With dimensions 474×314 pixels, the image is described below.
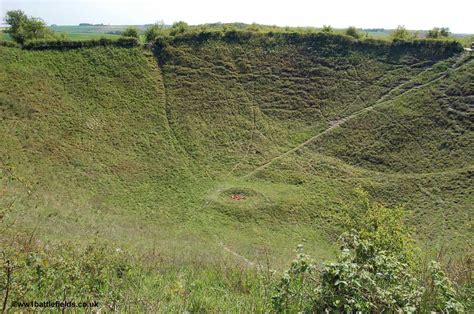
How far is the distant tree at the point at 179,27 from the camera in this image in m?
52.1

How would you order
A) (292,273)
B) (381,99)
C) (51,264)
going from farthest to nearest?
(381,99), (51,264), (292,273)

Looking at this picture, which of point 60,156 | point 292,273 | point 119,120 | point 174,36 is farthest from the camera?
point 174,36

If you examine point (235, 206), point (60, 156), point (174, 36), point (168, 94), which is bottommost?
point (235, 206)

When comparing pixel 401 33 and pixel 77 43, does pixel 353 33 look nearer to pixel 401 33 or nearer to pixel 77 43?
pixel 401 33

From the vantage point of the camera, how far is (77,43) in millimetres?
47469

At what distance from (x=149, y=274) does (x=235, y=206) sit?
77.6 ft

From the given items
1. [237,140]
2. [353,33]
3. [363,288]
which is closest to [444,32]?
[353,33]

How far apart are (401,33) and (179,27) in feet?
95.1

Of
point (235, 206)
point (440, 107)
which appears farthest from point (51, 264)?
point (440, 107)

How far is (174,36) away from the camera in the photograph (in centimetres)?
5091

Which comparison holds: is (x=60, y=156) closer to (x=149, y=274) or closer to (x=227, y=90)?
(x=227, y=90)

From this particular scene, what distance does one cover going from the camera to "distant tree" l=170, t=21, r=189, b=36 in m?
52.1

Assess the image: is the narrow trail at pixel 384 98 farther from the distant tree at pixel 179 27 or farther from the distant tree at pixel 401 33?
the distant tree at pixel 179 27

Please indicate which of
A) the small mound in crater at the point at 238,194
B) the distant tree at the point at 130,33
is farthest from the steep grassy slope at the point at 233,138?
the distant tree at the point at 130,33
